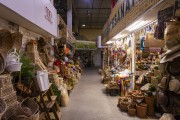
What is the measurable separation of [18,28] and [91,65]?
18.8 m

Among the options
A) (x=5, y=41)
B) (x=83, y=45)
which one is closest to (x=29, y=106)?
(x=5, y=41)

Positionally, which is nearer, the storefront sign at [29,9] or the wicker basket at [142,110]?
the storefront sign at [29,9]

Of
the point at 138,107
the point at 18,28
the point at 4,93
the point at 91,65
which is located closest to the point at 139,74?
the point at 138,107

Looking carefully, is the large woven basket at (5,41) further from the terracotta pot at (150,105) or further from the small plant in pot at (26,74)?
the terracotta pot at (150,105)

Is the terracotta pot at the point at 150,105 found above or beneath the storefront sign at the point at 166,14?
beneath

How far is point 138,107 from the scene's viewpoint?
14.5 ft

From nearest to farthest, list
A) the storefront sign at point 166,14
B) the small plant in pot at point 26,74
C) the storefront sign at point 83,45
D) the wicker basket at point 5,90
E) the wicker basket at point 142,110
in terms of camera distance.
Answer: the wicker basket at point 5,90 < the storefront sign at point 166,14 < the small plant in pot at point 26,74 < the wicker basket at point 142,110 < the storefront sign at point 83,45

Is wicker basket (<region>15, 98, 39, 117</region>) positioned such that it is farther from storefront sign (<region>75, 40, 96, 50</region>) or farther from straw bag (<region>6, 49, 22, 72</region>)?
storefront sign (<region>75, 40, 96, 50</region>)

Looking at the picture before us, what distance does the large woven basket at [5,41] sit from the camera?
234cm

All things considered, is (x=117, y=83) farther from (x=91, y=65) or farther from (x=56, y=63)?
(x=91, y=65)

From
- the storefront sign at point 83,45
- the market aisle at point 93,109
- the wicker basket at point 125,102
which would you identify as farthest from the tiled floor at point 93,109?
the storefront sign at point 83,45

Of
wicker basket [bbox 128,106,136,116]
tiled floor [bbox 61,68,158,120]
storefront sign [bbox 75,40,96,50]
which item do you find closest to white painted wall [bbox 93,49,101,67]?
storefront sign [bbox 75,40,96,50]

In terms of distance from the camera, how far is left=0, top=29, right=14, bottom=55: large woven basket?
2340 millimetres

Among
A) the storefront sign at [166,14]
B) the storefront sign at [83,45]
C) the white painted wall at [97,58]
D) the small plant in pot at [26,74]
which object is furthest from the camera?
the white painted wall at [97,58]
